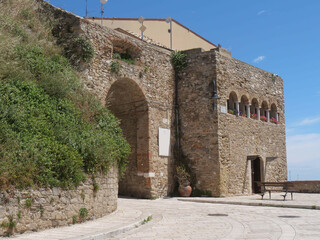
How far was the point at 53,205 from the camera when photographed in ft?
23.3

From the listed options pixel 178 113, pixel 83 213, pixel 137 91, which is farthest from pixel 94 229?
pixel 178 113

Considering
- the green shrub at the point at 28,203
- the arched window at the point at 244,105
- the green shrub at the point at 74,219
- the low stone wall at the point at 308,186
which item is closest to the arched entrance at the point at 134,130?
the arched window at the point at 244,105

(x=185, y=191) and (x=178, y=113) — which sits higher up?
(x=178, y=113)

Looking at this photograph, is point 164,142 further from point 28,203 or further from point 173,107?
point 28,203

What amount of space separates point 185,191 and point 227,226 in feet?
24.5

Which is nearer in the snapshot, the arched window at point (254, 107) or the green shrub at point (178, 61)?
the green shrub at point (178, 61)

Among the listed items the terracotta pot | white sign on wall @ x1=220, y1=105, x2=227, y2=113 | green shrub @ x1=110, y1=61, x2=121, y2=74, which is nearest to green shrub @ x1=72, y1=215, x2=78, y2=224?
green shrub @ x1=110, y1=61, x2=121, y2=74

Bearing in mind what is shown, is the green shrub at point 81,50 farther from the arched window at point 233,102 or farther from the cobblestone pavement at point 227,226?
the arched window at point 233,102

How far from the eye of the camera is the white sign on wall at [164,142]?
15109mm

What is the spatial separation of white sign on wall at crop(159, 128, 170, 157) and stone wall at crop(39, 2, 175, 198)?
0.69 ft

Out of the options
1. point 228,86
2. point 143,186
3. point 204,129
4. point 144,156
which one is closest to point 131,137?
point 144,156

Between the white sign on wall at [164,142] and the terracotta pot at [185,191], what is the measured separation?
1511 millimetres

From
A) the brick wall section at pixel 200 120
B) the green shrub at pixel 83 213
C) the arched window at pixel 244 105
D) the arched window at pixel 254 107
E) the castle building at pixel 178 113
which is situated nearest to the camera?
the green shrub at pixel 83 213

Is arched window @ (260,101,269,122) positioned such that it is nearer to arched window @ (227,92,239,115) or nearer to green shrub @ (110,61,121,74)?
arched window @ (227,92,239,115)
